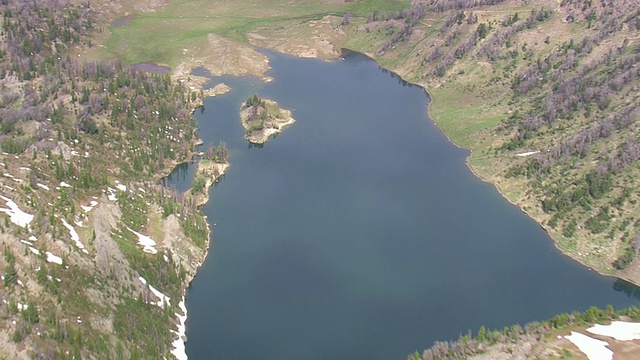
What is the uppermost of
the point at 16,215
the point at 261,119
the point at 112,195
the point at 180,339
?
the point at 16,215

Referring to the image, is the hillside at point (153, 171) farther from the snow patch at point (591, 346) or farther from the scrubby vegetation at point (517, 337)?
the snow patch at point (591, 346)

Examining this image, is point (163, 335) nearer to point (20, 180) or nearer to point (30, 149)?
point (20, 180)

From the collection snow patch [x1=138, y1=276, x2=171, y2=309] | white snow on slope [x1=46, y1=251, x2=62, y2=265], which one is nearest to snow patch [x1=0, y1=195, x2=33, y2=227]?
white snow on slope [x1=46, y1=251, x2=62, y2=265]

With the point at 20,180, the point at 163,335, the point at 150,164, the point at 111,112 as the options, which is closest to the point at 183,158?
the point at 150,164

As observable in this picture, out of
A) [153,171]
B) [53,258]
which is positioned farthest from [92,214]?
[153,171]

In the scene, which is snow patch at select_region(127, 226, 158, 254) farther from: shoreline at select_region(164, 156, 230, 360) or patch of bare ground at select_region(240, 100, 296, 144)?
patch of bare ground at select_region(240, 100, 296, 144)

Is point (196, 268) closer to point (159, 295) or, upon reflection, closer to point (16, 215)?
point (159, 295)
